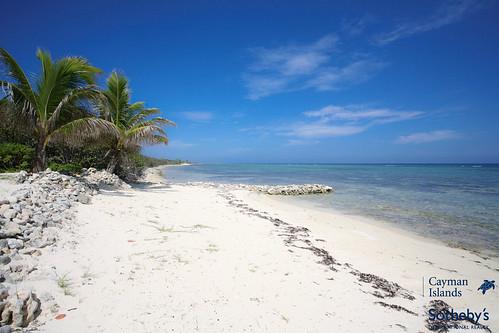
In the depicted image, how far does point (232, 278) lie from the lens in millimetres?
3754

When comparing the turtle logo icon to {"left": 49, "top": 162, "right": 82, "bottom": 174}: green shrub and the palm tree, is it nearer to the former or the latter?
the palm tree

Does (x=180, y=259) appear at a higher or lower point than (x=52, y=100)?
lower

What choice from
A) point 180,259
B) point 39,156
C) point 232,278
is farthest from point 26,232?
point 39,156

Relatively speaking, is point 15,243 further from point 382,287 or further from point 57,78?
point 57,78

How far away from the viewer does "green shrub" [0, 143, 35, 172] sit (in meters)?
9.90

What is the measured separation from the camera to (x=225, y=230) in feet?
20.4

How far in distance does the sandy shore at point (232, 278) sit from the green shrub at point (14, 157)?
21.5ft

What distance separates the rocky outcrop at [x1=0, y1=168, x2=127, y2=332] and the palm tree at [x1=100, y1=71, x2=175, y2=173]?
5128mm

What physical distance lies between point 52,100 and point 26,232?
256 inches

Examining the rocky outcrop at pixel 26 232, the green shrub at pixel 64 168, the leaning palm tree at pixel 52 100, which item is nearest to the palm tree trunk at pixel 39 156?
the leaning palm tree at pixel 52 100

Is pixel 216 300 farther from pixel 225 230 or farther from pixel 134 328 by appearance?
pixel 225 230

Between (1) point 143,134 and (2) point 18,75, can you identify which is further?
(1) point 143,134

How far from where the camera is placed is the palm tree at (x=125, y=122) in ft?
38.6

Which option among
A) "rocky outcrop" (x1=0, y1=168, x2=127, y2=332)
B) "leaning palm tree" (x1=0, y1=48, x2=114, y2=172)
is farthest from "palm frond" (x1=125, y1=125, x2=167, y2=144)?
"rocky outcrop" (x1=0, y1=168, x2=127, y2=332)
